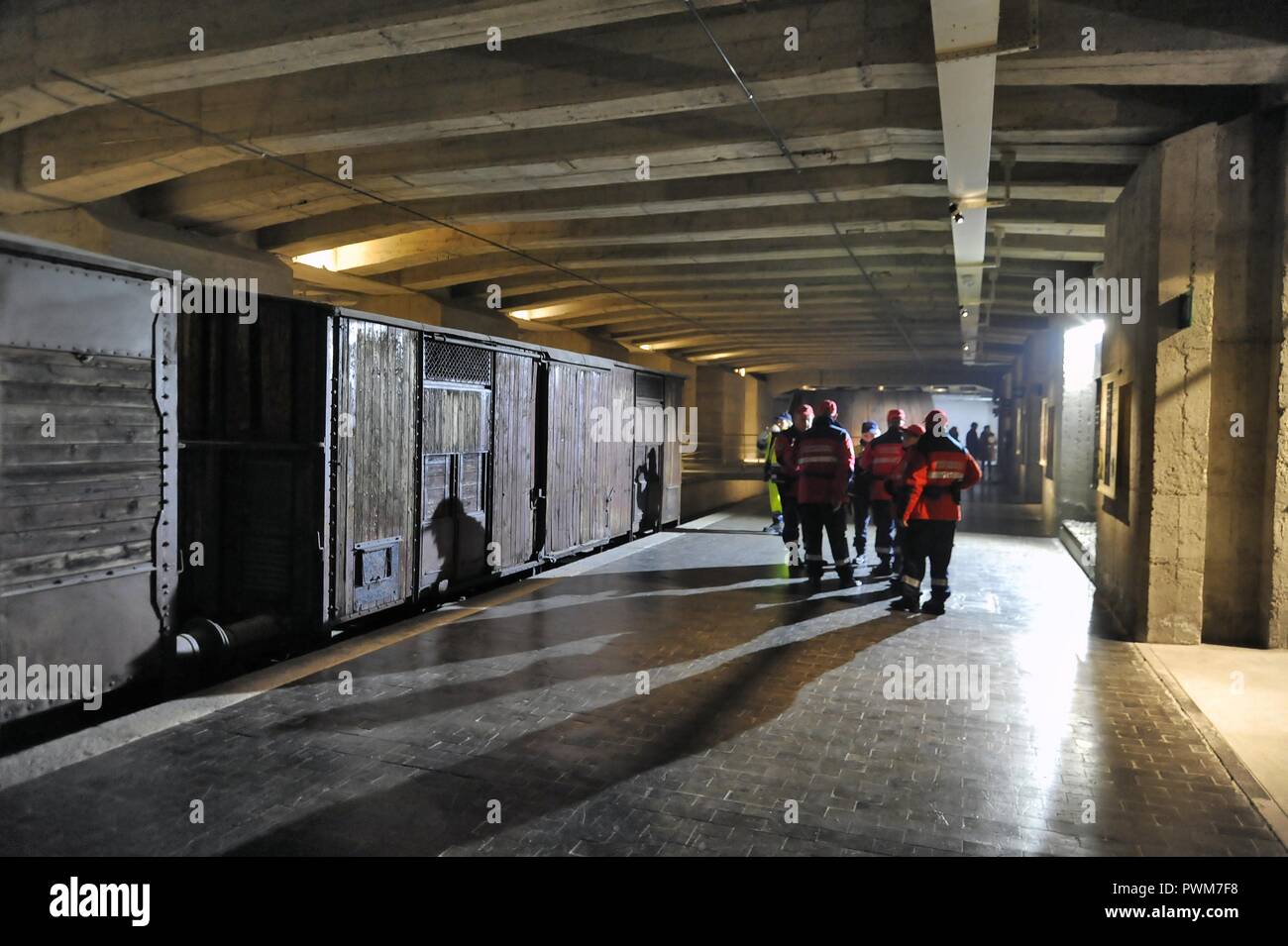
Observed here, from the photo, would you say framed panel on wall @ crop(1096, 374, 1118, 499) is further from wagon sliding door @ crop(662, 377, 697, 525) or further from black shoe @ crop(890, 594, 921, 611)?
wagon sliding door @ crop(662, 377, 697, 525)

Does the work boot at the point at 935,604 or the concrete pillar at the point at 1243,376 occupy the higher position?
the concrete pillar at the point at 1243,376

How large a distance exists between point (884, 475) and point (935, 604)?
7.57 ft

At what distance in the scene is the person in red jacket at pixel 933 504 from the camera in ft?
28.5

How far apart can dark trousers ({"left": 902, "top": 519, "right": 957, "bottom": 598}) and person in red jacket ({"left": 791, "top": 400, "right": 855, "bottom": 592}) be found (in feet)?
3.50

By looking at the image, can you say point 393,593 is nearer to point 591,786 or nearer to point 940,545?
point 591,786

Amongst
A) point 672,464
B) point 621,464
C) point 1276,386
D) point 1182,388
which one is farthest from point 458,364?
point 1276,386

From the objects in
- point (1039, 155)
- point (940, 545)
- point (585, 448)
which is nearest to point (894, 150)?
point (1039, 155)

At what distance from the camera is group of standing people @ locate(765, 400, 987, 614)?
8.79 metres

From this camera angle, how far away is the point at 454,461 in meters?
9.32

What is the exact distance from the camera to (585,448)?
1273cm

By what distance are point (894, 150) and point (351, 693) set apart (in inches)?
292

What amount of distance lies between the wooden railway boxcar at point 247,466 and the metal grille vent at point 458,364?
25mm

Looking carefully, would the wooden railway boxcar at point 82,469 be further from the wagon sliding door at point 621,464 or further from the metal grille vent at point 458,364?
the wagon sliding door at point 621,464

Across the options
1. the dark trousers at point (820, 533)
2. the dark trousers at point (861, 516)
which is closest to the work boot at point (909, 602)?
the dark trousers at point (820, 533)
